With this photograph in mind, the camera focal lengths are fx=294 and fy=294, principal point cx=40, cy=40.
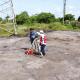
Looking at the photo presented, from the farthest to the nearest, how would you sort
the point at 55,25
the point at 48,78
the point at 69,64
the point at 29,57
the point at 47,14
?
the point at 47,14 < the point at 55,25 < the point at 29,57 < the point at 69,64 < the point at 48,78

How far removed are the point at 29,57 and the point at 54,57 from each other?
1607 millimetres

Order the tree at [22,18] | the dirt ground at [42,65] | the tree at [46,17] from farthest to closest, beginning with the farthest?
1. the tree at [22,18]
2. the tree at [46,17]
3. the dirt ground at [42,65]

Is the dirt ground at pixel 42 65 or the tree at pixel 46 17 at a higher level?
the tree at pixel 46 17

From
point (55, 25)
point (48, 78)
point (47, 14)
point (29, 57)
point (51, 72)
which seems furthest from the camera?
point (47, 14)

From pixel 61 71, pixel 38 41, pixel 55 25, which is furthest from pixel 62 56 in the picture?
pixel 55 25

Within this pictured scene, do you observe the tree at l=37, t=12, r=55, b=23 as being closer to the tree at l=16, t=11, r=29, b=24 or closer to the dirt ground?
the tree at l=16, t=11, r=29, b=24

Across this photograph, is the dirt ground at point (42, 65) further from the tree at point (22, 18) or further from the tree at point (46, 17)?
the tree at point (22, 18)

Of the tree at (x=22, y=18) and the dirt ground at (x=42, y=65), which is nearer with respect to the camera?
the dirt ground at (x=42, y=65)

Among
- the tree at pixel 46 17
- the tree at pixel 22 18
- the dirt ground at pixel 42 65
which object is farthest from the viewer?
the tree at pixel 22 18

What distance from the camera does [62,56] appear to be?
19.1 meters

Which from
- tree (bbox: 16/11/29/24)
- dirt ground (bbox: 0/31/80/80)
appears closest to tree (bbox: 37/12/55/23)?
tree (bbox: 16/11/29/24)

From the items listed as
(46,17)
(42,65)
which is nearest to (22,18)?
(46,17)

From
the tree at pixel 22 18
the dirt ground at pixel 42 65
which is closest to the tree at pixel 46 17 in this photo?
the tree at pixel 22 18

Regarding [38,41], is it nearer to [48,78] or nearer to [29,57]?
[29,57]
